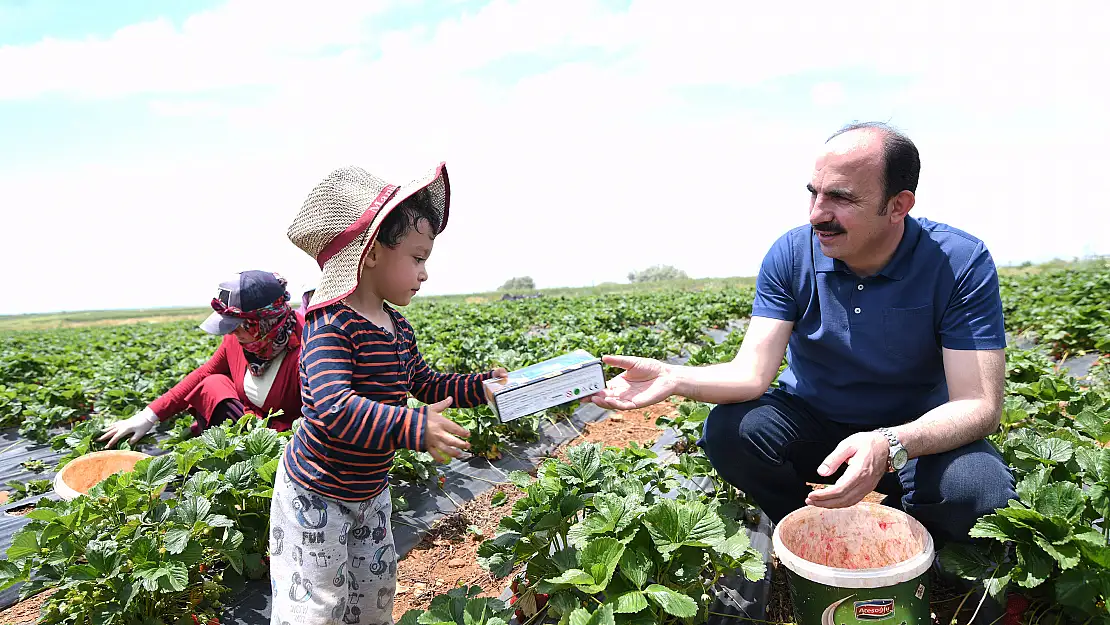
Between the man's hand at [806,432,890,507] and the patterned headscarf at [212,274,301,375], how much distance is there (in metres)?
2.61

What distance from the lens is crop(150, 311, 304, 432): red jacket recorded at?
139 inches

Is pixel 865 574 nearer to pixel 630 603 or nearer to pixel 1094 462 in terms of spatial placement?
pixel 630 603

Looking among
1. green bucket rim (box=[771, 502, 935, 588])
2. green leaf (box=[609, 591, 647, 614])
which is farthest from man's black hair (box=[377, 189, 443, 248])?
green bucket rim (box=[771, 502, 935, 588])

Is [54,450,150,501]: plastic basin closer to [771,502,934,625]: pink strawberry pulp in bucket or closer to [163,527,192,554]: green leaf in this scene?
[163,527,192,554]: green leaf

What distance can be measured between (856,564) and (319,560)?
67.1 inches

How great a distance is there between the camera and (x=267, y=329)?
3.28 meters

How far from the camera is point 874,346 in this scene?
235 cm

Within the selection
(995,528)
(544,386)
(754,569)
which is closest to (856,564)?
(995,528)

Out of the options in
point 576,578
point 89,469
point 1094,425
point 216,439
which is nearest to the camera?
point 576,578

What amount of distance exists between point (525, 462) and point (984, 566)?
8.86 feet

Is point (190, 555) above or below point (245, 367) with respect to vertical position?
below

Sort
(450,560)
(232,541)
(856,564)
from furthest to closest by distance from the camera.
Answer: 1. (450,560)
2. (232,541)
3. (856,564)

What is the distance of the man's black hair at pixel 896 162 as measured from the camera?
2225mm

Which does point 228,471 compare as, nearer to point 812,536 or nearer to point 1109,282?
point 812,536
